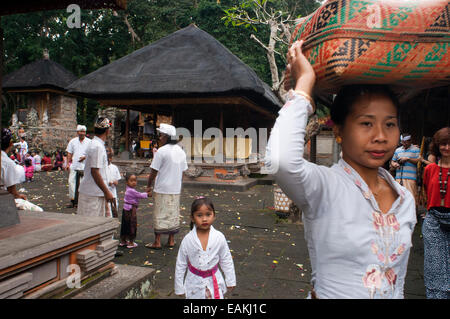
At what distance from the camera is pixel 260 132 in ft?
67.1

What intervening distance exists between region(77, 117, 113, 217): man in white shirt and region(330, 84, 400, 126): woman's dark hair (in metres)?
3.30

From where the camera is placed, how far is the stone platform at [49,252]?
219 cm

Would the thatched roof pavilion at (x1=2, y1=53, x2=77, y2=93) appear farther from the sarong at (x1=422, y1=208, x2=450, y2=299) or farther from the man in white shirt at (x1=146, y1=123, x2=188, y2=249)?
the sarong at (x1=422, y1=208, x2=450, y2=299)

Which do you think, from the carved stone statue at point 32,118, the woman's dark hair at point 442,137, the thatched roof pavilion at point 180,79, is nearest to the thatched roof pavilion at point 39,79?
the carved stone statue at point 32,118

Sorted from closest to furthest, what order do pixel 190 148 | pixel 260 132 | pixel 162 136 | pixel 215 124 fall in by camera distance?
pixel 162 136
pixel 190 148
pixel 215 124
pixel 260 132

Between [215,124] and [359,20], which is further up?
[215,124]

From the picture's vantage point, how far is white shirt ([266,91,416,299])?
1.15 metres

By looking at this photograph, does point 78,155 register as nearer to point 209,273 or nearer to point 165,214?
point 165,214

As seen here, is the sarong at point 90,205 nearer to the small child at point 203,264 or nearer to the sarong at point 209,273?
the small child at point 203,264

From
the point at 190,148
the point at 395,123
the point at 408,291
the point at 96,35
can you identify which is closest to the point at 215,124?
the point at 190,148

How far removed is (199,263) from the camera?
2502 millimetres

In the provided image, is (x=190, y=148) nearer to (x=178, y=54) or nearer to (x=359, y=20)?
(x=178, y=54)

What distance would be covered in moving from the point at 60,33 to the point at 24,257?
90.2ft
